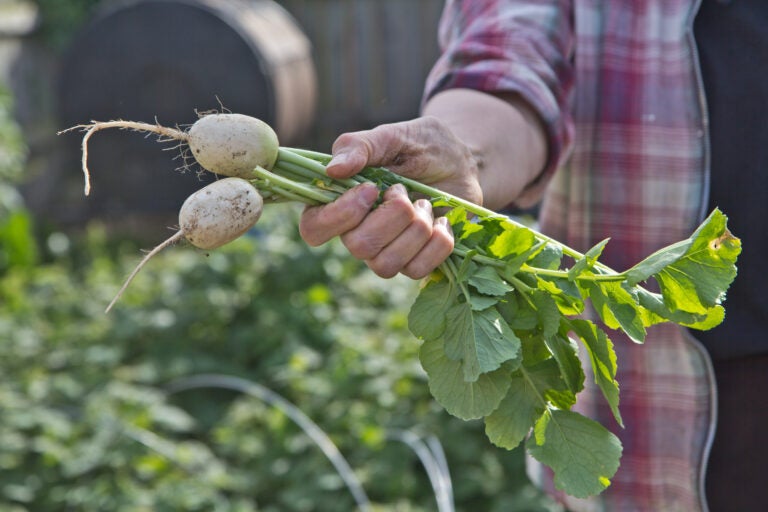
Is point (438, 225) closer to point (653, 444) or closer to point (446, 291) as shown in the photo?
point (446, 291)

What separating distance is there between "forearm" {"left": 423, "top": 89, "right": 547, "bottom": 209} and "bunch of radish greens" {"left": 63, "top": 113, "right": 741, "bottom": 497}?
25 cm

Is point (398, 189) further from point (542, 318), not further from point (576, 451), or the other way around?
point (576, 451)

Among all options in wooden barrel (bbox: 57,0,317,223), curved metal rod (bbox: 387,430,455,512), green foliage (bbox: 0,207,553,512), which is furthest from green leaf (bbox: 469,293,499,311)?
wooden barrel (bbox: 57,0,317,223)

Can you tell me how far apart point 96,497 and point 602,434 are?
200 centimetres

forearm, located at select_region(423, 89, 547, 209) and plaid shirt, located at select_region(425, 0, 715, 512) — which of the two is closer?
forearm, located at select_region(423, 89, 547, 209)

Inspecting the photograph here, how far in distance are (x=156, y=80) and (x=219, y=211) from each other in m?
5.44

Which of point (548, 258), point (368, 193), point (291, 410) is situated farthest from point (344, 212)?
point (291, 410)

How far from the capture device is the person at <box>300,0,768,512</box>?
1.75 m

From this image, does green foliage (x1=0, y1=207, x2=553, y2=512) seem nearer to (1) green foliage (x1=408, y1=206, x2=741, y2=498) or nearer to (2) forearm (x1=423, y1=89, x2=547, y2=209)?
(2) forearm (x1=423, y1=89, x2=547, y2=209)

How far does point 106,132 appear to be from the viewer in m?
6.74

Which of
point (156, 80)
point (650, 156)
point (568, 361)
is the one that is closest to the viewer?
point (568, 361)

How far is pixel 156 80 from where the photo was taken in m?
6.57

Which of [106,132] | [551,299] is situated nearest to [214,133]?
[551,299]

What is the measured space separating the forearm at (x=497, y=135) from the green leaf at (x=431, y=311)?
1.02ft
